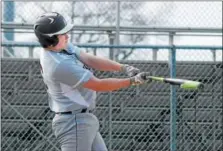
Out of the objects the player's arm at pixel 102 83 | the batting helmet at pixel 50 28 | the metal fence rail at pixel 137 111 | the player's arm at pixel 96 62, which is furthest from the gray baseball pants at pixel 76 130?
the metal fence rail at pixel 137 111

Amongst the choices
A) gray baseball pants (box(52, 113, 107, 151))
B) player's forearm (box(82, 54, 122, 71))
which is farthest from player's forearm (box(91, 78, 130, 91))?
player's forearm (box(82, 54, 122, 71))

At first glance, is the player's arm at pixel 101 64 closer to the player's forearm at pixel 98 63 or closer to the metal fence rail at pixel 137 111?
the player's forearm at pixel 98 63

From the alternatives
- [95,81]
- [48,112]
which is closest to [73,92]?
[95,81]

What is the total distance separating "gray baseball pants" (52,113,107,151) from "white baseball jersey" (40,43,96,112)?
0.08 metres

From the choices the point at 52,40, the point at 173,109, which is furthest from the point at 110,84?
the point at 173,109

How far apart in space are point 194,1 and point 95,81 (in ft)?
13.2

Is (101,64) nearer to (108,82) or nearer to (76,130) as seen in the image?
(108,82)

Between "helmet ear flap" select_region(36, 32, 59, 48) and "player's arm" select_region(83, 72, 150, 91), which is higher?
"helmet ear flap" select_region(36, 32, 59, 48)

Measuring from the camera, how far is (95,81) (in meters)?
4.79

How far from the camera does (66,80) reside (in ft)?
15.8

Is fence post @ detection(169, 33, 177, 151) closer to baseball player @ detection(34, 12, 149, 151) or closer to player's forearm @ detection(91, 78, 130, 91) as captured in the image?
baseball player @ detection(34, 12, 149, 151)

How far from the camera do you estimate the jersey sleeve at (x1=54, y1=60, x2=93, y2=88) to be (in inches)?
188

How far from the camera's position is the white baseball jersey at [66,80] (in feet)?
15.7

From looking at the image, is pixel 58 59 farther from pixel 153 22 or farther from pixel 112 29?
pixel 153 22
